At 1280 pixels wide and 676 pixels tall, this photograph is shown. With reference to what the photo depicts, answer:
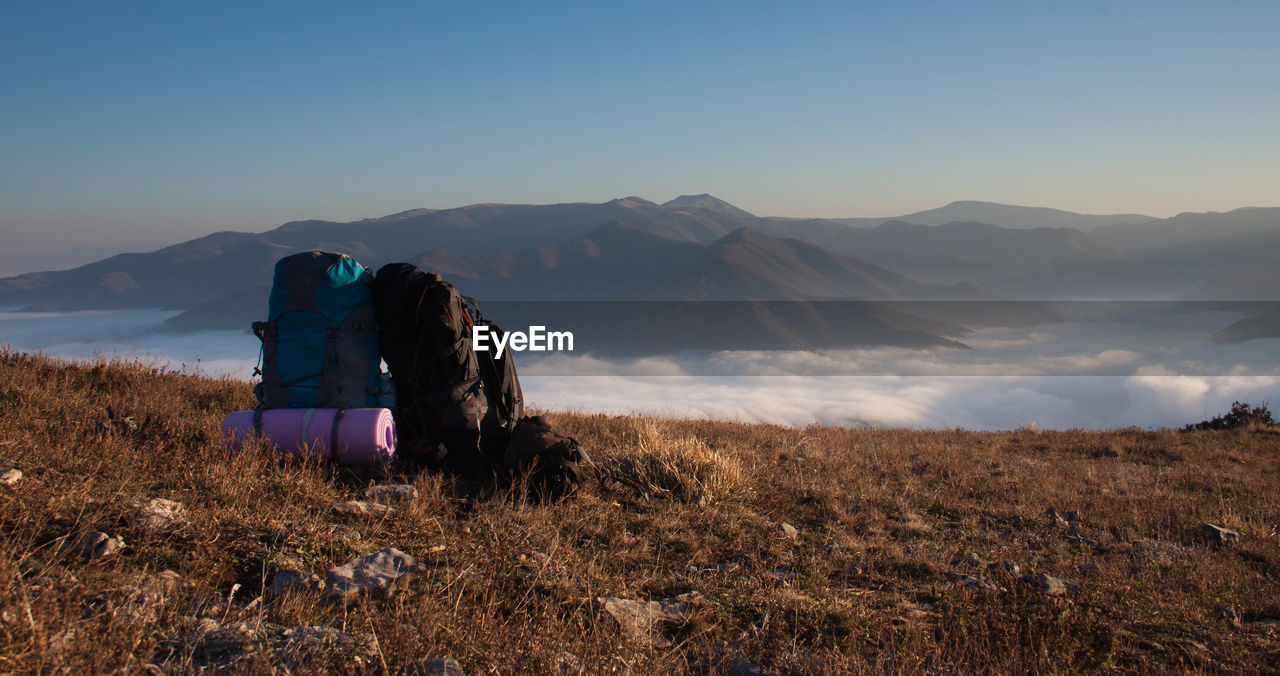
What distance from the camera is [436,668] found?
212 centimetres

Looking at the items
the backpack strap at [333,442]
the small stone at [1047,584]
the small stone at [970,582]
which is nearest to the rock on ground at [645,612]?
the small stone at [970,582]

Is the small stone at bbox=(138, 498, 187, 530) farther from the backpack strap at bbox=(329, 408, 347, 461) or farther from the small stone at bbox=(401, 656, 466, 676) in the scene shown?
the small stone at bbox=(401, 656, 466, 676)

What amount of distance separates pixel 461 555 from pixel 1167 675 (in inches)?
127

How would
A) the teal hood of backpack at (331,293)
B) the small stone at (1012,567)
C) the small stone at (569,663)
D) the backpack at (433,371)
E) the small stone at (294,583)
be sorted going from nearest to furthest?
the small stone at (569,663), the small stone at (294,583), the small stone at (1012,567), the backpack at (433,371), the teal hood of backpack at (331,293)

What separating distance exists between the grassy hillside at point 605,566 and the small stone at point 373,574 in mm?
63

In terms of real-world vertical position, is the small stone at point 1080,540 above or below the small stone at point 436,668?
below

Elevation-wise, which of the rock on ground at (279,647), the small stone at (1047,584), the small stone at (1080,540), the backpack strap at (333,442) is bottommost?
the small stone at (1080,540)

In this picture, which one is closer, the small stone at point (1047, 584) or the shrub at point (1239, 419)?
the small stone at point (1047, 584)

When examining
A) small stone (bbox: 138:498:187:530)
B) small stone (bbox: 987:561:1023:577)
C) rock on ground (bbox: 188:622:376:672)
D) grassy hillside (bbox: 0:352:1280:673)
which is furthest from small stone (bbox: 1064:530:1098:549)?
small stone (bbox: 138:498:187:530)

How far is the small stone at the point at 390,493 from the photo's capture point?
410cm

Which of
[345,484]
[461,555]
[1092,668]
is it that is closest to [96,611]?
[461,555]

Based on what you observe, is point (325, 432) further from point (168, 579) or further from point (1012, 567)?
point (1012, 567)

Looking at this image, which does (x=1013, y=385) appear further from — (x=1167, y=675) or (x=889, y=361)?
(x=1167, y=675)

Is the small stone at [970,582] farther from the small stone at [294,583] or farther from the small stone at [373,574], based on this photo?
the small stone at [294,583]
